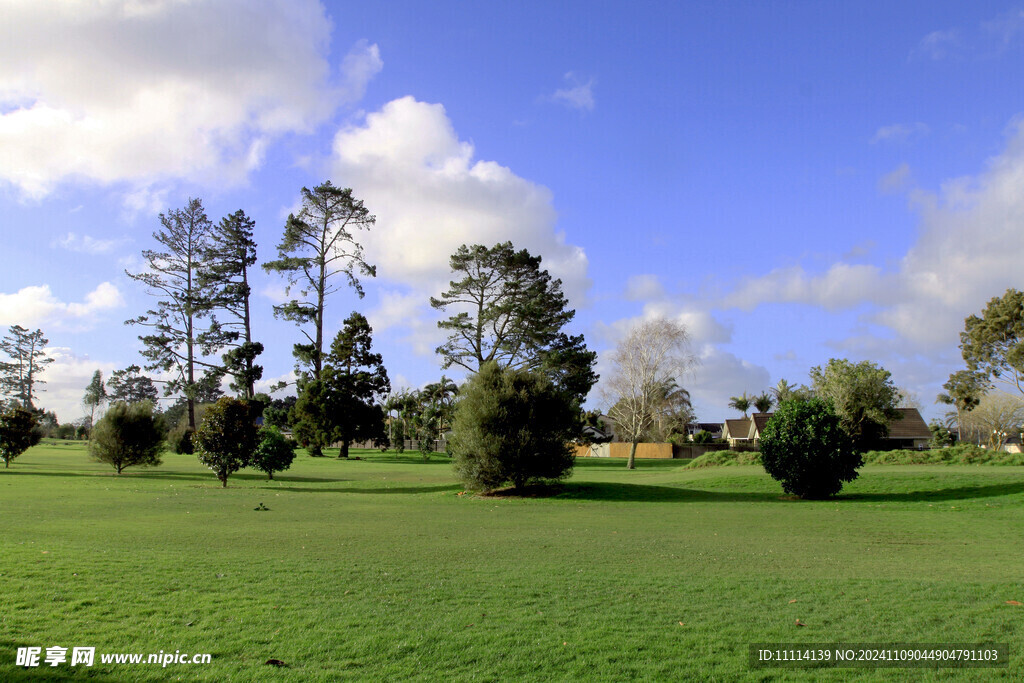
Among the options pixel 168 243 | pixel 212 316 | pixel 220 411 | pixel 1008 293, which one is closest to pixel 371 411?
pixel 212 316

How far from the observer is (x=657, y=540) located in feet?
45.0

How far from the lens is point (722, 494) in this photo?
25.8 m

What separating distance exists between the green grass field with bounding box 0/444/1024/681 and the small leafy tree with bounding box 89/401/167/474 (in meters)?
17.0

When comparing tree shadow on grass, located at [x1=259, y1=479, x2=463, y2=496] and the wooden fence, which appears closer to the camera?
tree shadow on grass, located at [x1=259, y1=479, x2=463, y2=496]

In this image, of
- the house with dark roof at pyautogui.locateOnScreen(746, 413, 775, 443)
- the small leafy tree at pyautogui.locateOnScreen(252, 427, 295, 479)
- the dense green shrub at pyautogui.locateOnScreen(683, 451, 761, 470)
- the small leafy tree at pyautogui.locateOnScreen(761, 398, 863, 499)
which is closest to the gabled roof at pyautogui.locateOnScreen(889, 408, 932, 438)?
the house with dark roof at pyautogui.locateOnScreen(746, 413, 775, 443)

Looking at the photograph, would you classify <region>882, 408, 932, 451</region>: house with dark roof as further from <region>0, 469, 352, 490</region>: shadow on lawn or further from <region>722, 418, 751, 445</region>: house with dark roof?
<region>0, 469, 352, 490</region>: shadow on lawn

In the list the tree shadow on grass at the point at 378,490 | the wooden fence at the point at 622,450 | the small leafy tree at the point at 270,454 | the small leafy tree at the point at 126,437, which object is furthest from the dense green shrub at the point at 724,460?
the small leafy tree at the point at 126,437

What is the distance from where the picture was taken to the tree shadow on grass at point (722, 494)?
2225 cm

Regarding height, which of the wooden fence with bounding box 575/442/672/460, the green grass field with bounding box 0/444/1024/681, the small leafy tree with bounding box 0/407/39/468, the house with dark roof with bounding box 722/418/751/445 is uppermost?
the small leafy tree with bounding box 0/407/39/468

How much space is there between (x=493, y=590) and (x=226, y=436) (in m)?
22.4

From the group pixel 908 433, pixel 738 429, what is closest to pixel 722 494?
pixel 908 433

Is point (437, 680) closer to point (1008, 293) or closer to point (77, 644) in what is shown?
point (77, 644)

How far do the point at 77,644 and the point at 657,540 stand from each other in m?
10.5

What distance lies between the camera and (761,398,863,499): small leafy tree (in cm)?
2247
